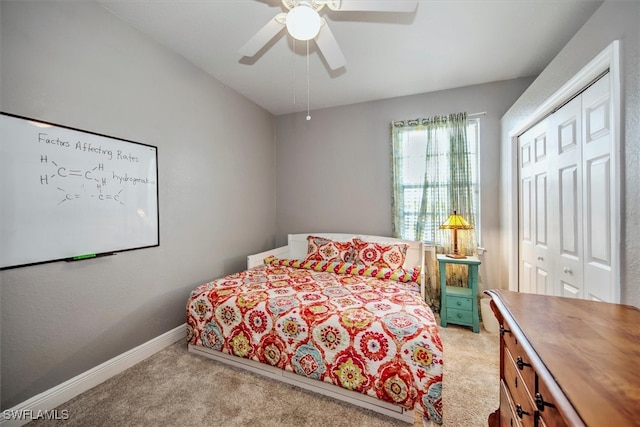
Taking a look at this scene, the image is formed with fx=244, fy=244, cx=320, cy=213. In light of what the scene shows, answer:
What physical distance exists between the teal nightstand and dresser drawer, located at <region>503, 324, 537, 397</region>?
5.74 ft

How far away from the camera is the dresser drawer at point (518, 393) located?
2.53ft

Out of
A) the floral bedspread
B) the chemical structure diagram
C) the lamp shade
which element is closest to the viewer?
the floral bedspread

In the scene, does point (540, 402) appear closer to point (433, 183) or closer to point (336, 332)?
point (336, 332)

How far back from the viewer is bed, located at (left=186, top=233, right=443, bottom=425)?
4.79ft

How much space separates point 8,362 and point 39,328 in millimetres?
190

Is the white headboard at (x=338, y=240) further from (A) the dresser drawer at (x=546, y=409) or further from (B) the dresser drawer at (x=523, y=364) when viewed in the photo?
(A) the dresser drawer at (x=546, y=409)

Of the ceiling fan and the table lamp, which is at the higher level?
the ceiling fan

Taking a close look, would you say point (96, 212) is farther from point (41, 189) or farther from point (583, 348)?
point (583, 348)

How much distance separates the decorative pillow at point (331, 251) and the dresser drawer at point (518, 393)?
6.38ft

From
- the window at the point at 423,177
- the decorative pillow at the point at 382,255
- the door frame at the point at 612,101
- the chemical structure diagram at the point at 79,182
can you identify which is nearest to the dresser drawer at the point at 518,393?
the door frame at the point at 612,101

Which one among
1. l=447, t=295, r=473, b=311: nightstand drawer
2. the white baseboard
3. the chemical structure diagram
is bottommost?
the white baseboard

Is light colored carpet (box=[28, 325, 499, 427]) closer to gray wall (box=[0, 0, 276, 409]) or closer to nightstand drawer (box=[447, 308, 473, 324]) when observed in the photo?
gray wall (box=[0, 0, 276, 409])

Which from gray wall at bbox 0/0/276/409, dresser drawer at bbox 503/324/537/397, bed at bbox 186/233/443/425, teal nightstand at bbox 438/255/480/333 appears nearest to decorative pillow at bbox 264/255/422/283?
bed at bbox 186/233/443/425

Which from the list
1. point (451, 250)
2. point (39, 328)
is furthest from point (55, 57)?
point (451, 250)
